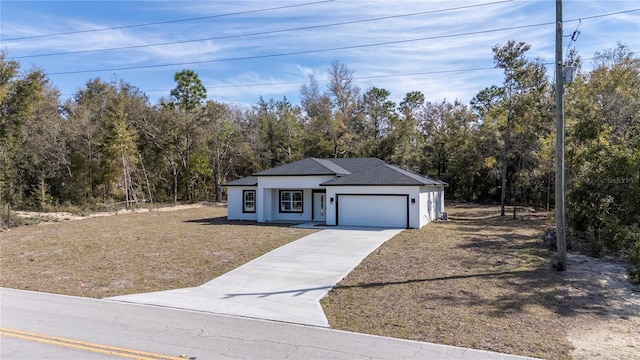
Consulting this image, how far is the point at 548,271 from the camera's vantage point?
1107 cm

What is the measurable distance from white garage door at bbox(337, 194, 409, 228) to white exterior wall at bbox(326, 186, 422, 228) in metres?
0.23

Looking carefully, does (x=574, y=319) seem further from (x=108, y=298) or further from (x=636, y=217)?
(x=108, y=298)

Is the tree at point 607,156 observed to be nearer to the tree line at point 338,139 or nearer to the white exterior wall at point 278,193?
the tree line at point 338,139

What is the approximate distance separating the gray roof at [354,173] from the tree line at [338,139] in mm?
7256

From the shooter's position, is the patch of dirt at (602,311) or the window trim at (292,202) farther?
the window trim at (292,202)

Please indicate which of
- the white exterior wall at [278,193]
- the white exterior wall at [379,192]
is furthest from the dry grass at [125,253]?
the white exterior wall at [379,192]

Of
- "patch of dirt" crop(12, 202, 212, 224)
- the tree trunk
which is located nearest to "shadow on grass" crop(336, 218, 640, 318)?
"patch of dirt" crop(12, 202, 212, 224)

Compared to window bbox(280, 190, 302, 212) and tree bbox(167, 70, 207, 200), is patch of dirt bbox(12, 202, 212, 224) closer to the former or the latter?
tree bbox(167, 70, 207, 200)

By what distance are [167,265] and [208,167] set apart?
91.0 ft

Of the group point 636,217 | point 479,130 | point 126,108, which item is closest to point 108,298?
point 636,217

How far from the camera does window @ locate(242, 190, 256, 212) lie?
25.2 metres

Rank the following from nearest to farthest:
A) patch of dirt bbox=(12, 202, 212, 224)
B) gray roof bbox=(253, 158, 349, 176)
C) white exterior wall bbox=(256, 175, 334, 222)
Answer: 1. gray roof bbox=(253, 158, 349, 176)
2. white exterior wall bbox=(256, 175, 334, 222)
3. patch of dirt bbox=(12, 202, 212, 224)

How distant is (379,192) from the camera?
20.5 meters

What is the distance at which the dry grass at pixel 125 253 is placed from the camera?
10.5 metres
